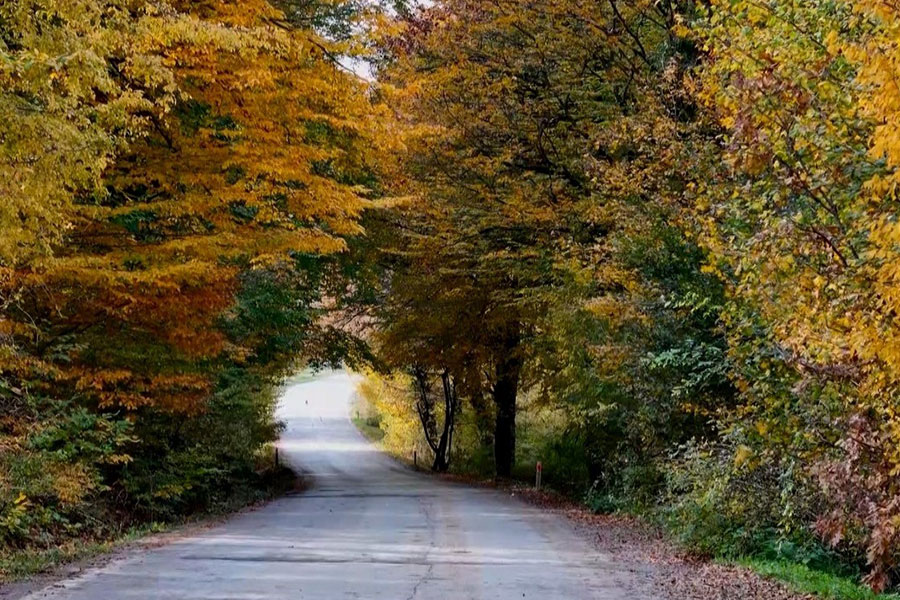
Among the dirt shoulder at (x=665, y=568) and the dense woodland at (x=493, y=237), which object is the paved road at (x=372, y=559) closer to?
the dirt shoulder at (x=665, y=568)

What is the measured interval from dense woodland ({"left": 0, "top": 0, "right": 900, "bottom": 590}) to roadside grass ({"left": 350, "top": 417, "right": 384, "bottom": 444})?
3725 centimetres

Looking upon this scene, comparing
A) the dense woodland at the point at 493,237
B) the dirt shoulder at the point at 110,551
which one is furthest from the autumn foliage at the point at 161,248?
the dirt shoulder at the point at 110,551

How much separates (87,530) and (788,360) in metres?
10.4

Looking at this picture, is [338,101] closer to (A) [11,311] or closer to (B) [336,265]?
(A) [11,311]

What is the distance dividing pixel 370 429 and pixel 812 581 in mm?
60184

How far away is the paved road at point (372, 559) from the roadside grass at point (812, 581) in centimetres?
160

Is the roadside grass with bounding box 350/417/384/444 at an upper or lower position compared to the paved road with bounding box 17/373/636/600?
upper

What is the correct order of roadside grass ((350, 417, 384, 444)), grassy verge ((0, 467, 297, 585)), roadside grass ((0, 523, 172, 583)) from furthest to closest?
1. roadside grass ((350, 417, 384, 444))
2. grassy verge ((0, 467, 297, 585))
3. roadside grass ((0, 523, 172, 583))

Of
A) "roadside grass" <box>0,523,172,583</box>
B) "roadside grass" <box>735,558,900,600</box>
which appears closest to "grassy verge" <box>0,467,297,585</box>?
"roadside grass" <box>0,523,172,583</box>

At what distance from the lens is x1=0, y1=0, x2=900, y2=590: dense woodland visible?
7.39 metres

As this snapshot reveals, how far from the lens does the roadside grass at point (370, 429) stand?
6494cm

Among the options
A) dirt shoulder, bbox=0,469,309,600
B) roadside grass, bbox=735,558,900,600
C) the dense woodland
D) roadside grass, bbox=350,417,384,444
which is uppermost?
the dense woodland

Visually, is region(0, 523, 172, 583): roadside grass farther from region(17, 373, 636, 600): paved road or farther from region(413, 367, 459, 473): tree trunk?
region(413, 367, 459, 473): tree trunk

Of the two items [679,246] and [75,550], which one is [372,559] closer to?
[75,550]
